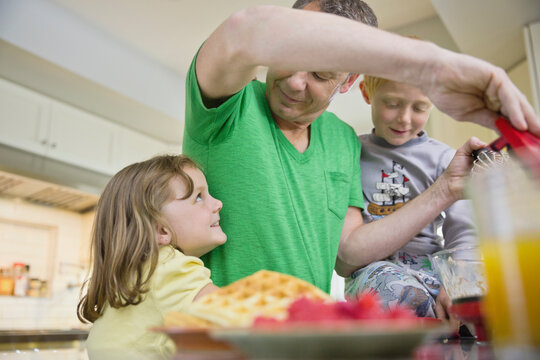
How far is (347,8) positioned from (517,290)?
906mm

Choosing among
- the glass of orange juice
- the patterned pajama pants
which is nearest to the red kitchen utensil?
the glass of orange juice

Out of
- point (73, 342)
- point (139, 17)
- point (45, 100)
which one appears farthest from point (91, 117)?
point (73, 342)

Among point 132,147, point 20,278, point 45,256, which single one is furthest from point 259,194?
point 45,256

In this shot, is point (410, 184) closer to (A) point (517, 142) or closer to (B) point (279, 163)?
(B) point (279, 163)

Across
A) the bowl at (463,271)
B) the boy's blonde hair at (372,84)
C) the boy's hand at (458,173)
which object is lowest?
the bowl at (463,271)

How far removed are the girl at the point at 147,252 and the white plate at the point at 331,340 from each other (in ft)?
1.43

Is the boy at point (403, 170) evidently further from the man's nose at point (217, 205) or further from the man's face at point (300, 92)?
the man's nose at point (217, 205)

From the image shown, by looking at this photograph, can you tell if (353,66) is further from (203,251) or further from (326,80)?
(203,251)

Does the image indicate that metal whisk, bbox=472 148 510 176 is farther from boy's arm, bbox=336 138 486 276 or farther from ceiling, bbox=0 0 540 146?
ceiling, bbox=0 0 540 146

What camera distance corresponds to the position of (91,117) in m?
3.81

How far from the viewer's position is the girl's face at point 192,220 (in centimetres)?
100

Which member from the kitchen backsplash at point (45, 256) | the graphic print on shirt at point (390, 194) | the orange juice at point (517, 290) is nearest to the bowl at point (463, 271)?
the orange juice at point (517, 290)

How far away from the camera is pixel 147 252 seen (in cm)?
87

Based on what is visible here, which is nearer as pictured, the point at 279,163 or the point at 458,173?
the point at 458,173
